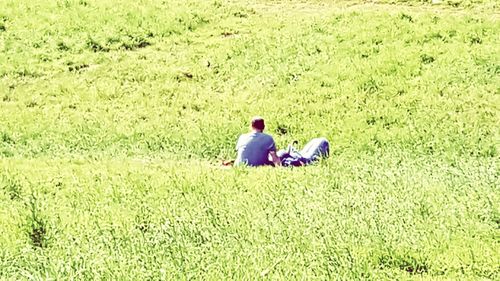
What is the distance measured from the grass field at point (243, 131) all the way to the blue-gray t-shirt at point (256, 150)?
3.65ft

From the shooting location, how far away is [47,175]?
9.89 meters

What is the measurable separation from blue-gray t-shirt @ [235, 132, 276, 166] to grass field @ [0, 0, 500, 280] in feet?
3.65

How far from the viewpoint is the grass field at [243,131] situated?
16.3 ft

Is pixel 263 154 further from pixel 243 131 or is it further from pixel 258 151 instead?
pixel 243 131

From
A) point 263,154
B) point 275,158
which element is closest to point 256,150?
point 263,154

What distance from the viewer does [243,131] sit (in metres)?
15.2

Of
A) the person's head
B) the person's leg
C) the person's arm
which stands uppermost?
the person's head

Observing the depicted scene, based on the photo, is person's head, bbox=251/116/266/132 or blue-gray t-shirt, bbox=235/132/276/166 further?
person's head, bbox=251/116/266/132

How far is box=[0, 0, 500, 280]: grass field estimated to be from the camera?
495 cm

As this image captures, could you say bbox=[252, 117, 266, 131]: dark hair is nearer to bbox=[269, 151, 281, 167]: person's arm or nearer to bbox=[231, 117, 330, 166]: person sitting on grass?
bbox=[231, 117, 330, 166]: person sitting on grass

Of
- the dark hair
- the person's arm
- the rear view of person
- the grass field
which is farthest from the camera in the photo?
the dark hair

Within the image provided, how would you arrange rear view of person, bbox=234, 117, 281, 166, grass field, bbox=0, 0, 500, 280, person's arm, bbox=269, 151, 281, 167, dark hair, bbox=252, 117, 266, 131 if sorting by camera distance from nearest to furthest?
grass field, bbox=0, 0, 500, 280 → person's arm, bbox=269, 151, 281, 167 → rear view of person, bbox=234, 117, 281, 166 → dark hair, bbox=252, 117, 266, 131

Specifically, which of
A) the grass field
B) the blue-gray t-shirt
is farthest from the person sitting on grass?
the grass field

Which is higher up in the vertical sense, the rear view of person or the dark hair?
the dark hair
